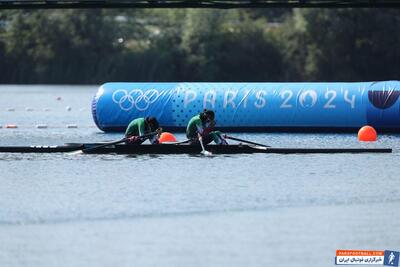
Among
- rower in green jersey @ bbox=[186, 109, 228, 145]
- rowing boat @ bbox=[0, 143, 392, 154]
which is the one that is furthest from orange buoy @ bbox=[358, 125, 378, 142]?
rower in green jersey @ bbox=[186, 109, 228, 145]

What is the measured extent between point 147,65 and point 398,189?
67361 mm

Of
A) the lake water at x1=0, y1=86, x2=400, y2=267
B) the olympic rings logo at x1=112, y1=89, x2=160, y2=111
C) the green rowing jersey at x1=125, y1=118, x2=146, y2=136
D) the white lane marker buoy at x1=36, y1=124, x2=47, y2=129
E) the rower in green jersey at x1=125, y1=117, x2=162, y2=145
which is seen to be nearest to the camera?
the lake water at x1=0, y1=86, x2=400, y2=267

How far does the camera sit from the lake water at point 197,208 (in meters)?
19.4

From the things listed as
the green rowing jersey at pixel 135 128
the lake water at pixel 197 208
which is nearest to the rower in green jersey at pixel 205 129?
the lake water at pixel 197 208

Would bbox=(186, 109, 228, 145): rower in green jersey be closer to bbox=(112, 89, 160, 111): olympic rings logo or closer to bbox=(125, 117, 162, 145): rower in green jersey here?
bbox=(125, 117, 162, 145): rower in green jersey

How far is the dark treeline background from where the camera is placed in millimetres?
86812

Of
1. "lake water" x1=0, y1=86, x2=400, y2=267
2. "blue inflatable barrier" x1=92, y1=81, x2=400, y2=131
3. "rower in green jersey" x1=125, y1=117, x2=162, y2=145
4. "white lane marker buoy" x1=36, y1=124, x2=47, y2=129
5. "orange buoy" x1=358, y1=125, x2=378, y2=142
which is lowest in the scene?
"lake water" x1=0, y1=86, x2=400, y2=267

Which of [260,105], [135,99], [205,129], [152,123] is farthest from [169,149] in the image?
[135,99]

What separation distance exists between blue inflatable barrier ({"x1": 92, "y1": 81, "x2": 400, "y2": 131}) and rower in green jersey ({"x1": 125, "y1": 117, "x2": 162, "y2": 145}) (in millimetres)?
8037

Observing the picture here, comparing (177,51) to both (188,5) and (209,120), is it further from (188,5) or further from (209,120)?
(209,120)

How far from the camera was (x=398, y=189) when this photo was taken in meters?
26.6

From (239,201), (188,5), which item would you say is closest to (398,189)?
(239,201)

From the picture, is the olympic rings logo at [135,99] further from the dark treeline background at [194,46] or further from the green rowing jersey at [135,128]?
the dark treeline background at [194,46]

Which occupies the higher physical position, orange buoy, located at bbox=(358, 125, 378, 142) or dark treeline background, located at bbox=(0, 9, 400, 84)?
dark treeline background, located at bbox=(0, 9, 400, 84)
